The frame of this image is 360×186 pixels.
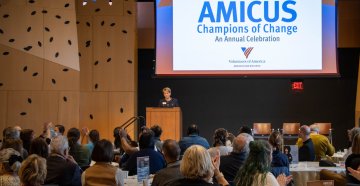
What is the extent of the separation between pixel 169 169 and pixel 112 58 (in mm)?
8072

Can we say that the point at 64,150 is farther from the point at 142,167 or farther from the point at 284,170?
the point at 284,170

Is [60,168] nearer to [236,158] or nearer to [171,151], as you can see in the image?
[171,151]

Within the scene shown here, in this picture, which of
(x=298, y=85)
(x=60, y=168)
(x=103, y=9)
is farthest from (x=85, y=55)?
(x=60, y=168)

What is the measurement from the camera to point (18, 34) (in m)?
11.5

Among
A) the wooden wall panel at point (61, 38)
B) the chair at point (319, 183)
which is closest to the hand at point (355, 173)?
the chair at point (319, 183)

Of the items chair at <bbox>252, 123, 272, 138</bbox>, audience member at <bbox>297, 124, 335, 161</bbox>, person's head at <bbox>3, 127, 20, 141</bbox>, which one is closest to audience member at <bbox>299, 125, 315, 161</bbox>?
audience member at <bbox>297, 124, 335, 161</bbox>

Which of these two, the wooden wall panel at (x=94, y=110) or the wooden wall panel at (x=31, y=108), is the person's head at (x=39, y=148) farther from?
the wooden wall panel at (x=94, y=110)

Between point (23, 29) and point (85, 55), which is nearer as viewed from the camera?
point (23, 29)

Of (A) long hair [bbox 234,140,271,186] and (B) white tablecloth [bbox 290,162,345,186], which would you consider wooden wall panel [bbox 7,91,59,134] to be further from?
(A) long hair [bbox 234,140,271,186]

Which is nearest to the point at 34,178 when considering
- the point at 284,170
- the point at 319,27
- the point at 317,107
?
the point at 284,170

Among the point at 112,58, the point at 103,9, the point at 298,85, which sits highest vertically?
the point at 103,9

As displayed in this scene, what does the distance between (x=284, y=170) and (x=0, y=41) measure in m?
7.59

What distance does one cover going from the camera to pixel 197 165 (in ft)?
12.3

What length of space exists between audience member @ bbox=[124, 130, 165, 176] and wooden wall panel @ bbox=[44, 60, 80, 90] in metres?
6.05
